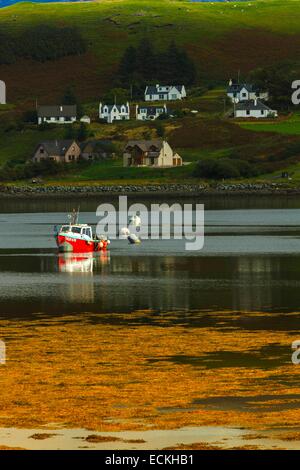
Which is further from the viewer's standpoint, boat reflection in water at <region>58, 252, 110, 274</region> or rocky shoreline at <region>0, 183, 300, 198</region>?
rocky shoreline at <region>0, 183, 300, 198</region>

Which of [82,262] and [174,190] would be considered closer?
[82,262]

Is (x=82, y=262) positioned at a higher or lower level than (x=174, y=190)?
lower

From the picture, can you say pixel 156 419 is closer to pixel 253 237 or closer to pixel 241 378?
pixel 241 378

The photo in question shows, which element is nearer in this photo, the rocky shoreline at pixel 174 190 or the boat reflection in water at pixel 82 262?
the boat reflection in water at pixel 82 262

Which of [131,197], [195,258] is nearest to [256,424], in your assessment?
[195,258]

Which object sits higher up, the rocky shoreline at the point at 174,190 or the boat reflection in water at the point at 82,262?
the rocky shoreline at the point at 174,190

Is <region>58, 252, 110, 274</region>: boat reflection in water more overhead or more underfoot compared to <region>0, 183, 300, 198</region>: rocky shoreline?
more underfoot

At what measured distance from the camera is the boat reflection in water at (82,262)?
242 feet

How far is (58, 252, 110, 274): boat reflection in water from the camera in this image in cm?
7362

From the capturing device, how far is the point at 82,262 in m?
79.9
